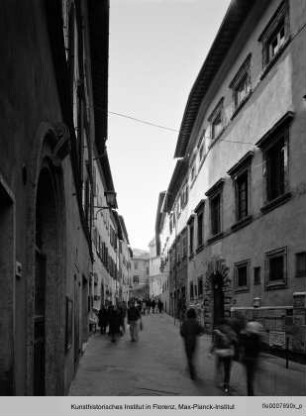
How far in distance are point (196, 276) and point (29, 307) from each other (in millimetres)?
20615

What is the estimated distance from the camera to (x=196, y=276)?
25.2 metres

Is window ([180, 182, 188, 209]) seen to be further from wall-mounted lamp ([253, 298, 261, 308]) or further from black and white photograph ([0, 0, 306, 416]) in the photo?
wall-mounted lamp ([253, 298, 261, 308])

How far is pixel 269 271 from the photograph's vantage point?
13.8 meters

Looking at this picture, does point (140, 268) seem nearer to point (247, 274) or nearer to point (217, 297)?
point (217, 297)

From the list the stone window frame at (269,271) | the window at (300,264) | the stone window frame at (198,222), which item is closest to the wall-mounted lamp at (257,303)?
the stone window frame at (269,271)

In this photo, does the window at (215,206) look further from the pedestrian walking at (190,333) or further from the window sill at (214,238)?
the pedestrian walking at (190,333)

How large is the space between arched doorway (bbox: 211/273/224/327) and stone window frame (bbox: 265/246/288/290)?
5.28 metres

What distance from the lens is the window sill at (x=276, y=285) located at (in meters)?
12.7

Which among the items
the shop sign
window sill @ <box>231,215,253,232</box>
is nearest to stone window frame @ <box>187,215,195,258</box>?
window sill @ <box>231,215,253,232</box>

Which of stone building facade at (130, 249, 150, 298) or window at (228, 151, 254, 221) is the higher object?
window at (228, 151, 254, 221)

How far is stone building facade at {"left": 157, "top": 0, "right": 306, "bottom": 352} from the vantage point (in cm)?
1219

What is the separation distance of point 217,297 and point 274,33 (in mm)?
9088
